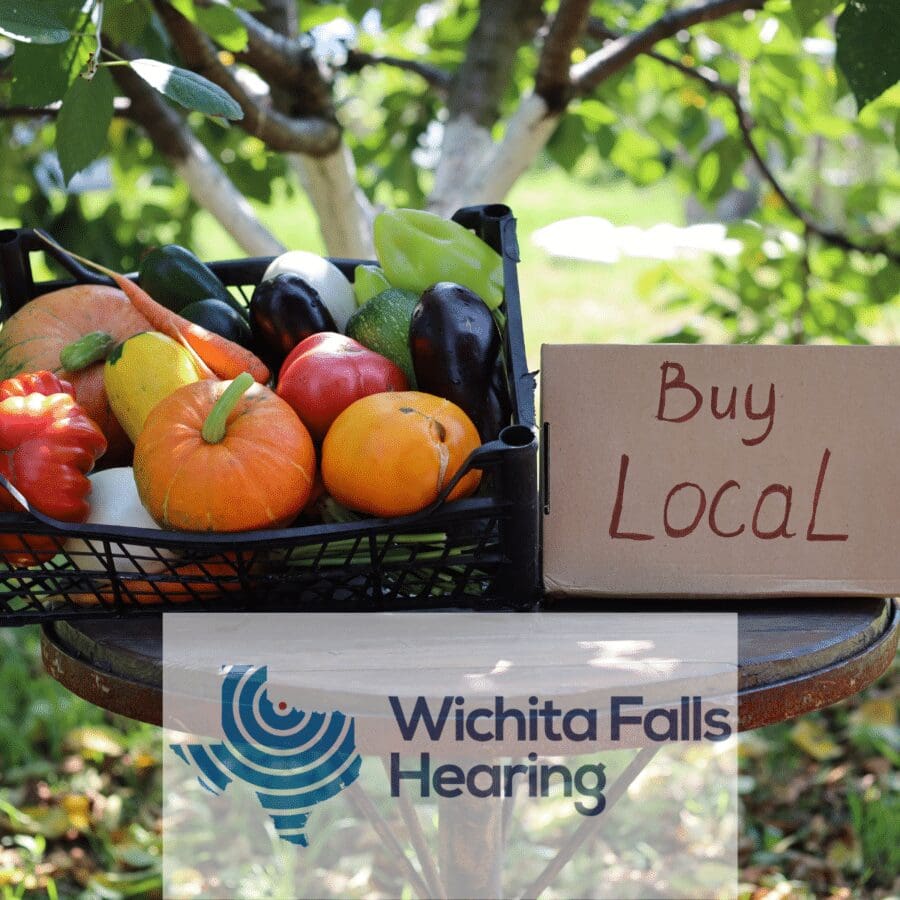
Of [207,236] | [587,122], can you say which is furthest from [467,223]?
[207,236]

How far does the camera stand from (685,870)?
1.80 m

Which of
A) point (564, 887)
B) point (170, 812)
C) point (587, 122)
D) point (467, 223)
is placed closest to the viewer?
point (467, 223)

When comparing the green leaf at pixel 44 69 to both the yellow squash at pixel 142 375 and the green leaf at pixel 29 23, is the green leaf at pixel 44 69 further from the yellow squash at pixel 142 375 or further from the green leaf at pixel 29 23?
the yellow squash at pixel 142 375

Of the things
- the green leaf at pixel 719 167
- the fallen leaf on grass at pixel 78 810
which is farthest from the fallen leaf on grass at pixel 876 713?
the fallen leaf on grass at pixel 78 810

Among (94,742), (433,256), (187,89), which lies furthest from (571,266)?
(187,89)

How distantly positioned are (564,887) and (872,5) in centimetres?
136

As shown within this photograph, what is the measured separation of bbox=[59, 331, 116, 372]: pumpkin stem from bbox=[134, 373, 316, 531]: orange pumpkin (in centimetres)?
17

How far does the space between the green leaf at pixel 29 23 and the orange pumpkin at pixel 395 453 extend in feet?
1.28

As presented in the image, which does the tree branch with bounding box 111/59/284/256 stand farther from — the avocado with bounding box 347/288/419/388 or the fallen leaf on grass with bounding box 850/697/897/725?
the fallen leaf on grass with bounding box 850/697/897/725

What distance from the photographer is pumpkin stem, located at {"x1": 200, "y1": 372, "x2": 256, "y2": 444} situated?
2.79 ft

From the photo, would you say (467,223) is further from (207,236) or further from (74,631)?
(207,236)

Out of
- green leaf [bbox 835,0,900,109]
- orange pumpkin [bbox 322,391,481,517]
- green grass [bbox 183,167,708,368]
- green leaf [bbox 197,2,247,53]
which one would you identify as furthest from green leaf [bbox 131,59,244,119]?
green grass [bbox 183,167,708,368]

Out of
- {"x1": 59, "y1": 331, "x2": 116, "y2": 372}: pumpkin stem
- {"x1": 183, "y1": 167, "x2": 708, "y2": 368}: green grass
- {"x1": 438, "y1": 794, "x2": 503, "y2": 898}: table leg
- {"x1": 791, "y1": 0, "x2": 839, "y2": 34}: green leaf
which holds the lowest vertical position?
{"x1": 183, "y1": 167, "x2": 708, "y2": 368}: green grass

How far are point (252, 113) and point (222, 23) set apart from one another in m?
0.22
